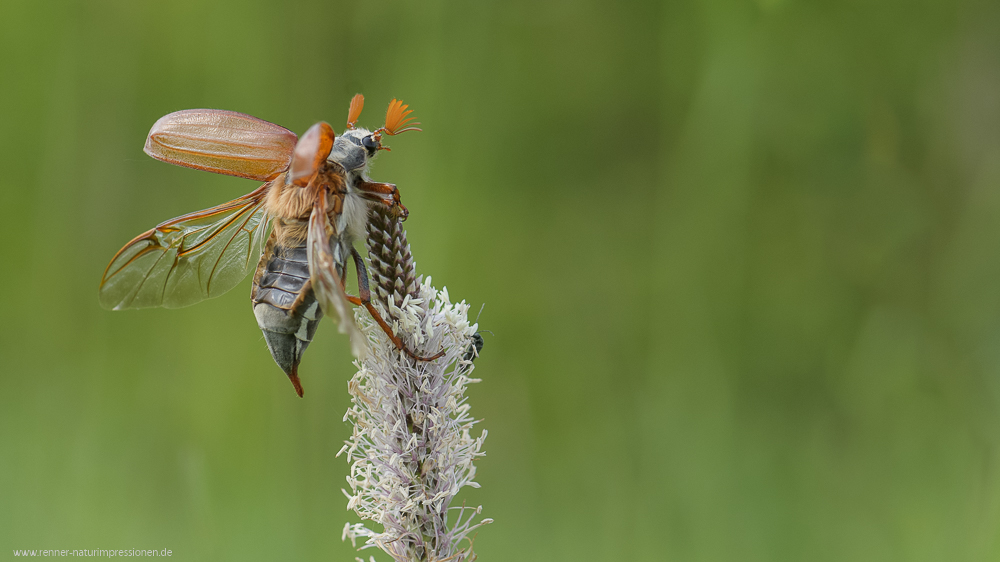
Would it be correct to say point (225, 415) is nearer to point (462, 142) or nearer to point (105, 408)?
point (105, 408)

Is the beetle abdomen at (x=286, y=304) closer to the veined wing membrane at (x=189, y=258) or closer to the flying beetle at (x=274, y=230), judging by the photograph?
the flying beetle at (x=274, y=230)

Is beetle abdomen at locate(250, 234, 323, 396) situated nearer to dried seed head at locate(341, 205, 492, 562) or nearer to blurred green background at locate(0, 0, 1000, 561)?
dried seed head at locate(341, 205, 492, 562)

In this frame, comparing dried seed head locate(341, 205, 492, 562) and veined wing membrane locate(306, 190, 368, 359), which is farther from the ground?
veined wing membrane locate(306, 190, 368, 359)

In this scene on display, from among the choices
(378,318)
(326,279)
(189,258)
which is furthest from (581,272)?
(326,279)

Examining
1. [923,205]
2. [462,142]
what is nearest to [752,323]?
[923,205]

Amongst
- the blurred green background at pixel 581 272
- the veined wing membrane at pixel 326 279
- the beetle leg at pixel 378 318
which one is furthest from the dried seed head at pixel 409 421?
the blurred green background at pixel 581 272

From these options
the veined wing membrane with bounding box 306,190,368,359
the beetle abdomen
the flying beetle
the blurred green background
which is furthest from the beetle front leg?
the blurred green background

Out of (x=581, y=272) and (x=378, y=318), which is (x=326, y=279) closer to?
(x=378, y=318)
